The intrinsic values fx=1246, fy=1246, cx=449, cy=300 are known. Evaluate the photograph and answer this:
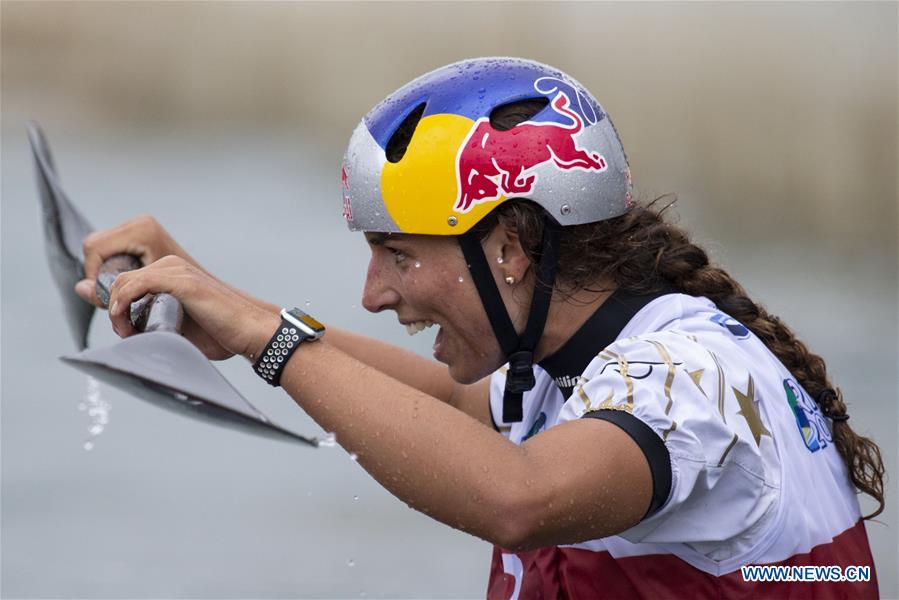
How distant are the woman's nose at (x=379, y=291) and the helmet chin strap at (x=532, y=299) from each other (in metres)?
0.26

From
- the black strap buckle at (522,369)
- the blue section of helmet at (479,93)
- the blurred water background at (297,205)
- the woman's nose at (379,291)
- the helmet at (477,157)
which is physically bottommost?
the blurred water background at (297,205)

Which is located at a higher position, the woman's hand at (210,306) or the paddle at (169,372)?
the woman's hand at (210,306)

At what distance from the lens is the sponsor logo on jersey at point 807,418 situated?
3502mm

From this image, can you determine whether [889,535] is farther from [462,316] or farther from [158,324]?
[158,324]

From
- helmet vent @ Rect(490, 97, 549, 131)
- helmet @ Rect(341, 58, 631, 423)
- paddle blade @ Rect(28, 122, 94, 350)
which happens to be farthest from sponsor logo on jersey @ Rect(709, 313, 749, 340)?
paddle blade @ Rect(28, 122, 94, 350)

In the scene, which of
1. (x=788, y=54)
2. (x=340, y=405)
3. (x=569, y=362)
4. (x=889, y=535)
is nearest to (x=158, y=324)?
(x=340, y=405)

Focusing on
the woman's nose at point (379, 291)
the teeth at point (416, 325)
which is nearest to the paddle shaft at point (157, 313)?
the woman's nose at point (379, 291)

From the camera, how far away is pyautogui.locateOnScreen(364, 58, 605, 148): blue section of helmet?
3.60 metres

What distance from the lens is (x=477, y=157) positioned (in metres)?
3.52

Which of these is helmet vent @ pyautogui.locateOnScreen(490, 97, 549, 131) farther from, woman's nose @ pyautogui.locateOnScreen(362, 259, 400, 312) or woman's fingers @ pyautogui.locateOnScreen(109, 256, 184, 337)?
woman's fingers @ pyautogui.locateOnScreen(109, 256, 184, 337)

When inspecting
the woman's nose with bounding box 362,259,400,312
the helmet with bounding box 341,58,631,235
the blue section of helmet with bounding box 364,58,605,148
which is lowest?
the woman's nose with bounding box 362,259,400,312

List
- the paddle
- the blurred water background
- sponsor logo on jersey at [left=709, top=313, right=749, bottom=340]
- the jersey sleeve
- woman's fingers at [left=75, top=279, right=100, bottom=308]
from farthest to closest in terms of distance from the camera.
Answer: the blurred water background < woman's fingers at [left=75, top=279, right=100, bottom=308] < sponsor logo on jersey at [left=709, top=313, right=749, bottom=340] < the jersey sleeve < the paddle

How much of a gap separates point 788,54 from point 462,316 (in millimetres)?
14177

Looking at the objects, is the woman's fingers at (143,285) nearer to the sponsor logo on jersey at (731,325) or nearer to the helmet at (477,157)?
the helmet at (477,157)
